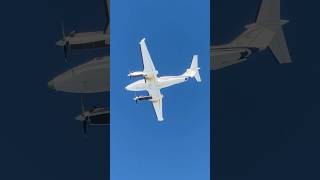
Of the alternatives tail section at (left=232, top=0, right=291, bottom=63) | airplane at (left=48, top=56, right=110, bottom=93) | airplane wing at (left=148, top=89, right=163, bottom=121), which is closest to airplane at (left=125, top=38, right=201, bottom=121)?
airplane wing at (left=148, top=89, right=163, bottom=121)

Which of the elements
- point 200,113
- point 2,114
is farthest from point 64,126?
point 200,113

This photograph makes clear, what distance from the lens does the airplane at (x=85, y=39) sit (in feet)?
15.1

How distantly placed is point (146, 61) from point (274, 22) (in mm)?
1845

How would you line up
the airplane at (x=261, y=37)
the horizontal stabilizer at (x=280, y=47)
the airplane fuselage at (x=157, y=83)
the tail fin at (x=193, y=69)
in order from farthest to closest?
the horizontal stabilizer at (x=280, y=47), the airplane at (x=261, y=37), the tail fin at (x=193, y=69), the airplane fuselage at (x=157, y=83)

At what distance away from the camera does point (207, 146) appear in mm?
4266

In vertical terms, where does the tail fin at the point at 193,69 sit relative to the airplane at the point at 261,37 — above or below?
below

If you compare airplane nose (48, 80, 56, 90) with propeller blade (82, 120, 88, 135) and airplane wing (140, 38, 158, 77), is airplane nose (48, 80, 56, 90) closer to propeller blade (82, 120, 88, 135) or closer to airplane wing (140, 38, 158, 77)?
propeller blade (82, 120, 88, 135)

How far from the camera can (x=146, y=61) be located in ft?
12.9

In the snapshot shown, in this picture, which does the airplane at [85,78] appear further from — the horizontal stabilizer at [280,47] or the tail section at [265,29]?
the horizontal stabilizer at [280,47]

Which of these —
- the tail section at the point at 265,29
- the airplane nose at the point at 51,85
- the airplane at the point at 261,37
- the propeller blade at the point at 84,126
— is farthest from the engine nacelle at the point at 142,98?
the tail section at the point at 265,29

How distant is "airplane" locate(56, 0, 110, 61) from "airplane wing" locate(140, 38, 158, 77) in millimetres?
804

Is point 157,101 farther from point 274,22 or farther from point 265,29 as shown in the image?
point 274,22

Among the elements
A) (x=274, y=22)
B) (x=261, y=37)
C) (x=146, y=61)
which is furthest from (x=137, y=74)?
(x=274, y=22)

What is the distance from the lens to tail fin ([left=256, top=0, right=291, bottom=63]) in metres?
5.10
